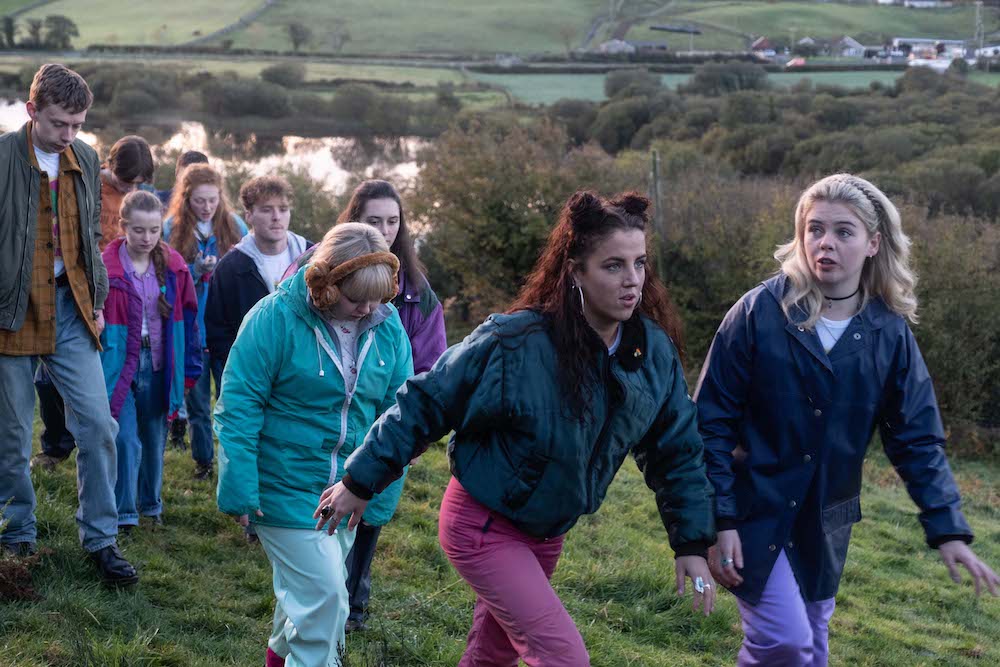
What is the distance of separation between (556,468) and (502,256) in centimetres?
2693

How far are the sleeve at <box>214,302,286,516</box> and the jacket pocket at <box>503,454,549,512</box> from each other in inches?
40.9

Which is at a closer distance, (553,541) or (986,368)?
(553,541)

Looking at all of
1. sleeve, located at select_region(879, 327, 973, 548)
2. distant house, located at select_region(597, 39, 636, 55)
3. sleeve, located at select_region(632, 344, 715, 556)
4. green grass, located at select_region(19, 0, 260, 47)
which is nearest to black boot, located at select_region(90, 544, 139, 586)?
sleeve, located at select_region(632, 344, 715, 556)

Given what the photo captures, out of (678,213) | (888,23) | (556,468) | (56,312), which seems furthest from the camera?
(888,23)

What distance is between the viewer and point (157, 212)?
590 centimetres

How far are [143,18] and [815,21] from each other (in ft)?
153

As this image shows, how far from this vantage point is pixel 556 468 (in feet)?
11.3

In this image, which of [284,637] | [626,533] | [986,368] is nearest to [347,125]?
[986,368]

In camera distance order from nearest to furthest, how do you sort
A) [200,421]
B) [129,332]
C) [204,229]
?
[129,332]
[200,421]
[204,229]

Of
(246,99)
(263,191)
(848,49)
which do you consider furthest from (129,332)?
(848,49)

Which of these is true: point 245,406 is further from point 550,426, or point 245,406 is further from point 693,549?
point 693,549

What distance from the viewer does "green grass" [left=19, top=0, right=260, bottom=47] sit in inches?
2552

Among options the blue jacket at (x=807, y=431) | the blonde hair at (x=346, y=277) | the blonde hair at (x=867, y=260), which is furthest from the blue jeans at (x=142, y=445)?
the blonde hair at (x=867, y=260)

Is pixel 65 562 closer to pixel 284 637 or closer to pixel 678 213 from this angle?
pixel 284 637
